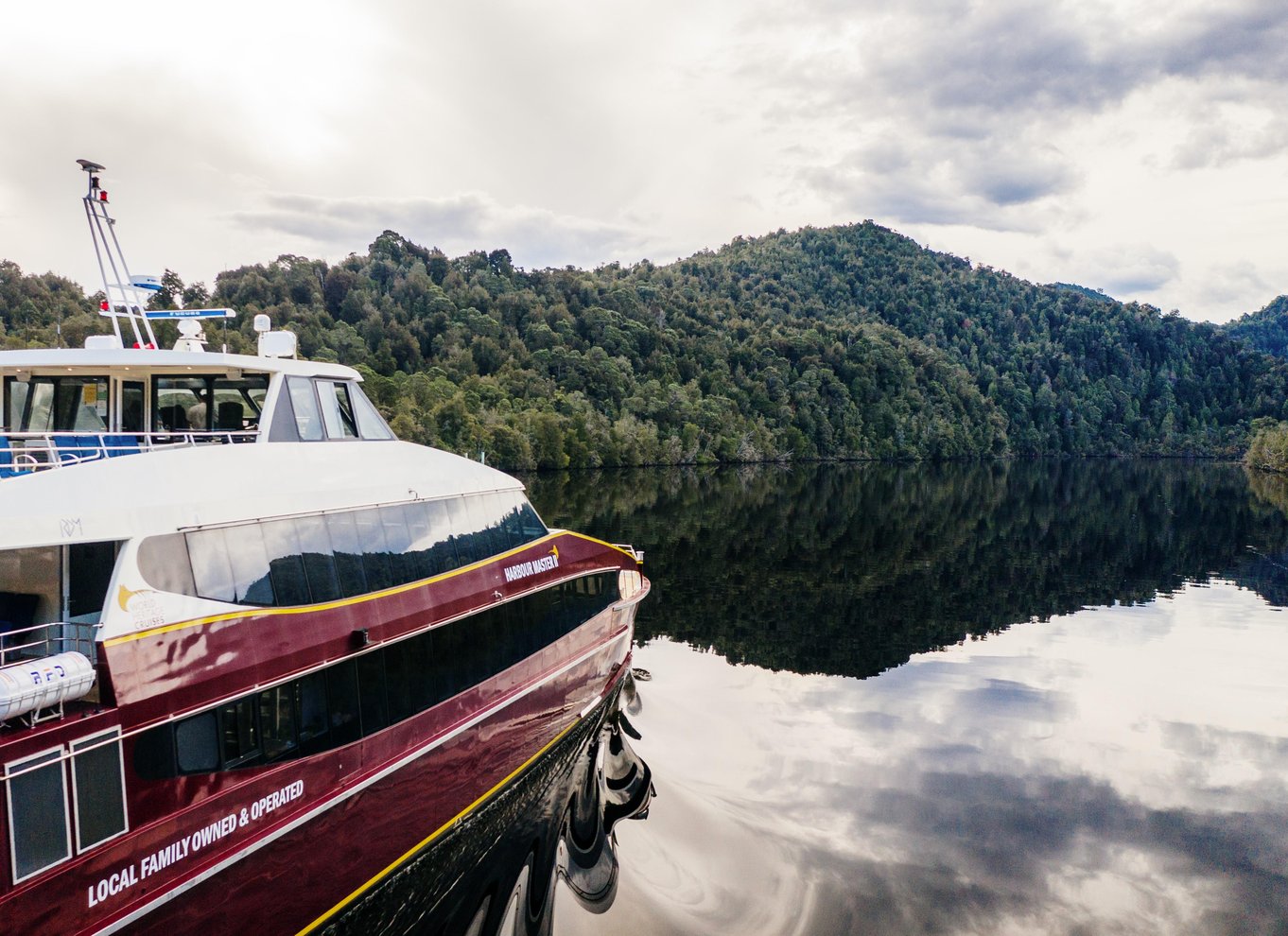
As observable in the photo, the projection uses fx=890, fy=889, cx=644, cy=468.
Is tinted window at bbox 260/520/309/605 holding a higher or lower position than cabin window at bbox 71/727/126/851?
higher

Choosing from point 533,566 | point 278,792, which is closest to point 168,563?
point 278,792

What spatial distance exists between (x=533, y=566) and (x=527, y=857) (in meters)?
4.83

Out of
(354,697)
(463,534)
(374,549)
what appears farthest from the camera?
(463,534)

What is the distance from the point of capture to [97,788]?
7848mm

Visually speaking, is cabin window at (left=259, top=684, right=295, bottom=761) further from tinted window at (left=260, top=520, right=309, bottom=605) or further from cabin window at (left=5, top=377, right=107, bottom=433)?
cabin window at (left=5, top=377, right=107, bottom=433)

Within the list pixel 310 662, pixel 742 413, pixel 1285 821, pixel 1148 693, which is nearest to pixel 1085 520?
pixel 1148 693

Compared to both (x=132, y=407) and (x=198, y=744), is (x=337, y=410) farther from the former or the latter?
(x=198, y=744)

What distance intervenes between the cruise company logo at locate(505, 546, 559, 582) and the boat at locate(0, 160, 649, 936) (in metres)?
0.09

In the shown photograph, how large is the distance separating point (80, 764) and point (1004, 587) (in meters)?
35.4

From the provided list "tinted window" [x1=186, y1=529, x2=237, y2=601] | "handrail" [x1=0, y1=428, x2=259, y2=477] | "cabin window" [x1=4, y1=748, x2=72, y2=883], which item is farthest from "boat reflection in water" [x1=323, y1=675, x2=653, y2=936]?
"handrail" [x1=0, y1=428, x2=259, y2=477]

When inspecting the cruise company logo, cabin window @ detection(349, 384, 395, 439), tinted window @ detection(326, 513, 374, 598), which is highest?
cabin window @ detection(349, 384, 395, 439)

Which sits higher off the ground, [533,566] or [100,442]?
[100,442]

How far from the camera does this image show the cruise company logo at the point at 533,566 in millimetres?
15258

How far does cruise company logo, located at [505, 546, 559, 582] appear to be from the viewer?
1526cm
